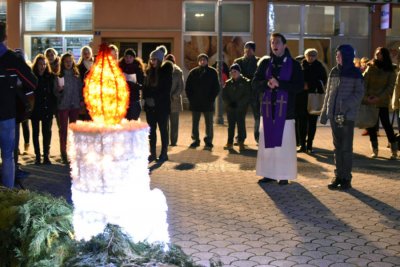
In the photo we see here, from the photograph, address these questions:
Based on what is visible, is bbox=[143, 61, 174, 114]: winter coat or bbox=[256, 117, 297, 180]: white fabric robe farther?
bbox=[143, 61, 174, 114]: winter coat

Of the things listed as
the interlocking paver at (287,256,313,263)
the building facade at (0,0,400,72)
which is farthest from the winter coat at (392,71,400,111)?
the building facade at (0,0,400,72)

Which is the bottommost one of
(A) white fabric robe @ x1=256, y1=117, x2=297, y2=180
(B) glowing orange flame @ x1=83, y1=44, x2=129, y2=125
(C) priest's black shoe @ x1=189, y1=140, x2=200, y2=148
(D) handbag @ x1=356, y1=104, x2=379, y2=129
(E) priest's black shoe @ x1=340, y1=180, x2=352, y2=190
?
(E) priest's black shoe @ x1=340, y1=180, x2=352, y2=190

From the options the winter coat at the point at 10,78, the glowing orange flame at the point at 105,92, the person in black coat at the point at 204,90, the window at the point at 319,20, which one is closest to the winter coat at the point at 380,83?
the person in black coat at the point at 204,90

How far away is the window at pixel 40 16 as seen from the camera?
2255 cm

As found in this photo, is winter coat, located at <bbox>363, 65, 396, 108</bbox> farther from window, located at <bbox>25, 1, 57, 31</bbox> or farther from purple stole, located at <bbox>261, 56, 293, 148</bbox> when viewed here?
window, located at <bbox>25, 1, 57, 31</bbox>

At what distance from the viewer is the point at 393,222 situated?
22.4ft

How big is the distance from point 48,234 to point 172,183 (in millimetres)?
5133

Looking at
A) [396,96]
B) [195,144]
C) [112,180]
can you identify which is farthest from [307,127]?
[112,180]

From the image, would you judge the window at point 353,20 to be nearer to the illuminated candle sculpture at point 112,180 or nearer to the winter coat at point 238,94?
the winter coat at point 238,94

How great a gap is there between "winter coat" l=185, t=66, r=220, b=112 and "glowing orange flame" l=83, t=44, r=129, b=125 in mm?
7771

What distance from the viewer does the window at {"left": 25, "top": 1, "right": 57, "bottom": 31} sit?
888 inches

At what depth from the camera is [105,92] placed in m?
4.85

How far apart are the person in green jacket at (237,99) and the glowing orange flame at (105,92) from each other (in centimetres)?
761

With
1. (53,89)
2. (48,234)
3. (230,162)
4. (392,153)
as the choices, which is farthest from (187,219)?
(392,153)
